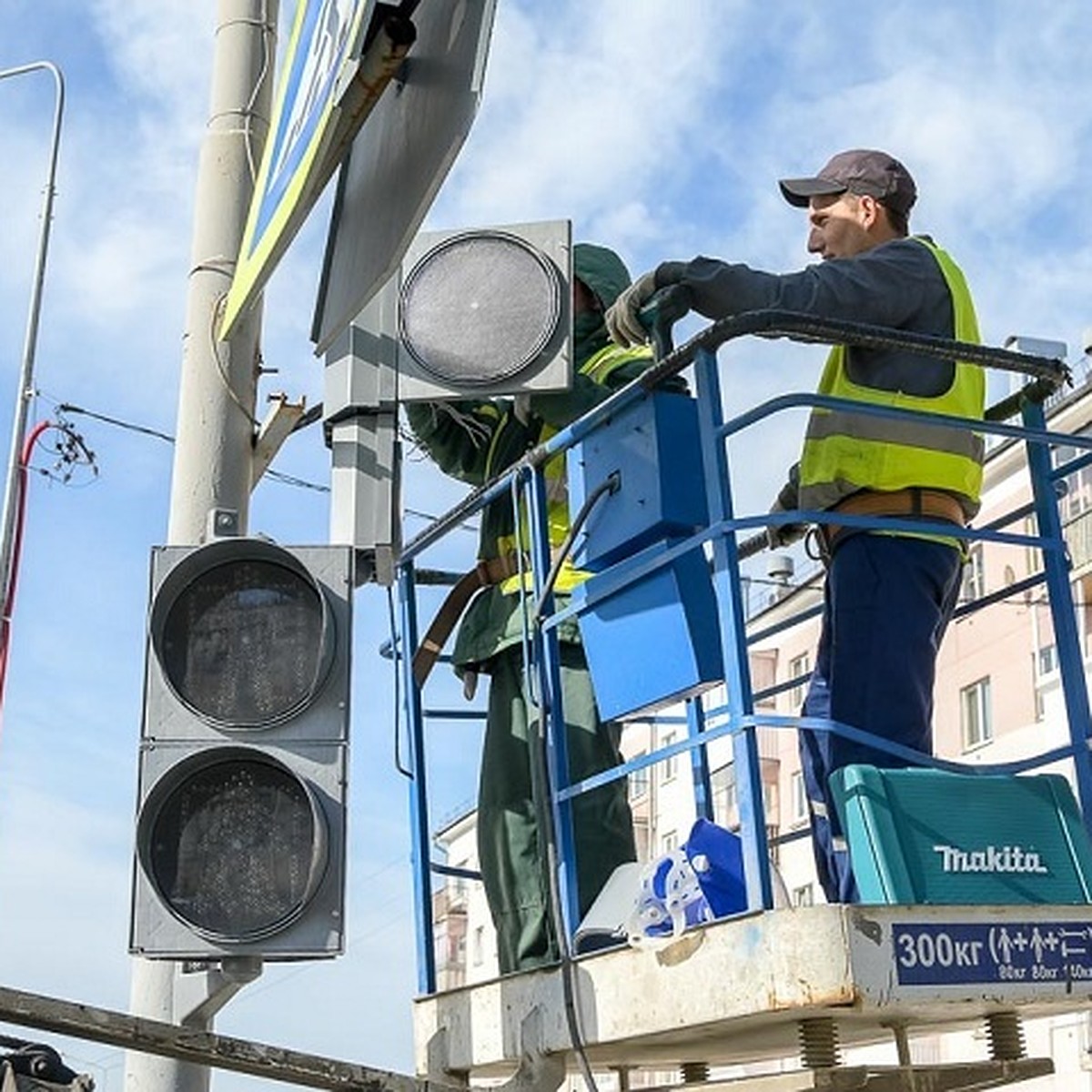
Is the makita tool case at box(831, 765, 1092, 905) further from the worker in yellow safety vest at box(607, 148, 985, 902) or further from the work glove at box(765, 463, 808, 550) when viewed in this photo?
the work glove at box(765, 463, 808, 550)

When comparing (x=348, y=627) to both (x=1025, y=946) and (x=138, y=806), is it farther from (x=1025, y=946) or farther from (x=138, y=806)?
(x=1025, y=946)

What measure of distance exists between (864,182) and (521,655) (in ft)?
4.99

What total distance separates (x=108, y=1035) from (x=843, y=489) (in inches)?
81.9

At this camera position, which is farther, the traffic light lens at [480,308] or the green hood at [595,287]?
the green hood at [595,287]

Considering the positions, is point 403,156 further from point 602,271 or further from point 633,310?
point 602,271

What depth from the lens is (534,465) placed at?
16.1 ft

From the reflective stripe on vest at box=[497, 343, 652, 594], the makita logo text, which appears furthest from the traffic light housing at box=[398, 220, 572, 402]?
the makita logo text

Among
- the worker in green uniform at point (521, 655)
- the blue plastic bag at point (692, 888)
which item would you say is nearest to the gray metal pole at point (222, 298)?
the worker in green uniform at point (521, 655)

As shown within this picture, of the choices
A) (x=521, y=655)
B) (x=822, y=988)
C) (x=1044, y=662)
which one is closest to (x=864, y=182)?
(x=521, y=655)

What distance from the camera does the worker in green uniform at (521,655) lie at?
507cm

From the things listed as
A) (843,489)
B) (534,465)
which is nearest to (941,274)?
(843,489)

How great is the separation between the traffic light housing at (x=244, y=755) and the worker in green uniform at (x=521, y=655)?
0.74m

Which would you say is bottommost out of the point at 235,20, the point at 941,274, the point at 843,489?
the point at 843,489

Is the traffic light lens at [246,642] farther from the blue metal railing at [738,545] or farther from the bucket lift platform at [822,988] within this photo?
the bucket lift platform at [822,988]
